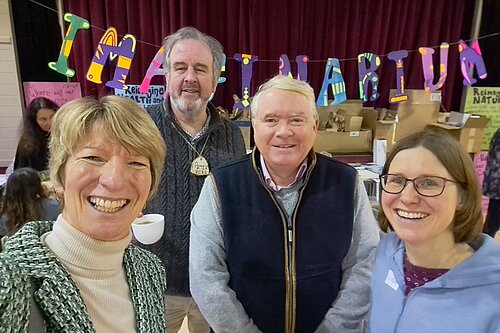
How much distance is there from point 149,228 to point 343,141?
8.86ft

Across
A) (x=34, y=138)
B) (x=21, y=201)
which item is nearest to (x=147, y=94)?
(x=34, y=138)

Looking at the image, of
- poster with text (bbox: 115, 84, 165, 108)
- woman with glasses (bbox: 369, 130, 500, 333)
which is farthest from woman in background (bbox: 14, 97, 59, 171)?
woman with glasses (bbox: 369, 130, 500, 333)

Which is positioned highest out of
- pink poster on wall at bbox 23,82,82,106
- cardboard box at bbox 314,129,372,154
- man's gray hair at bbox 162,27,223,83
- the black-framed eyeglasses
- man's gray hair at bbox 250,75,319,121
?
man's gray hair at bbox 162,27,223,83

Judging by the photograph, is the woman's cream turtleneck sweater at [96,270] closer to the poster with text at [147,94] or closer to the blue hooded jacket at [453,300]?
the blue hooded jacket at [453,300]

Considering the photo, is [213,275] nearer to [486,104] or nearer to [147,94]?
[147,94]

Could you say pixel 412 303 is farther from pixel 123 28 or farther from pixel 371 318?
pixel 123 28

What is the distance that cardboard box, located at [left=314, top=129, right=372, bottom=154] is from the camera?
3705mm

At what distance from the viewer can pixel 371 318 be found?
1.13 m

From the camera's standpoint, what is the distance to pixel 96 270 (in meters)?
0.85

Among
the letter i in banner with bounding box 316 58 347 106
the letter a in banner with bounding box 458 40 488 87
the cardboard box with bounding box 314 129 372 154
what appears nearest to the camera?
the letter i in banner with bounding box 316 58 347 106

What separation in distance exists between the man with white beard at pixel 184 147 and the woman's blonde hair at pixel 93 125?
700 millimetres

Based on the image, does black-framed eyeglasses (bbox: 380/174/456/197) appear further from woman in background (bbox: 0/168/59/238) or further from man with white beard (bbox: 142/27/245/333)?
woman in background (bbox: 0/168/59/238)

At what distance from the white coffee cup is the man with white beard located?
0.18 feet

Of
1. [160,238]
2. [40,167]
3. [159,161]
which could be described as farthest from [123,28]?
[159,161]
